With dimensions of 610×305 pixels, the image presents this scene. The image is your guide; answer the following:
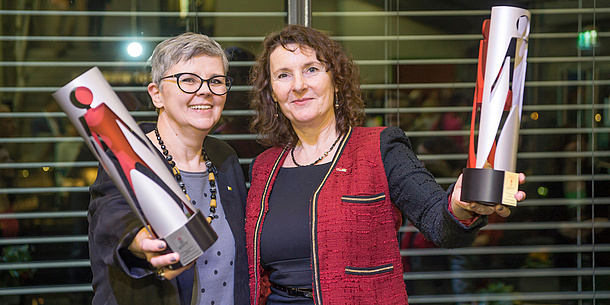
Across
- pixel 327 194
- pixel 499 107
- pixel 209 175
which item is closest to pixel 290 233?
pixel 327 194

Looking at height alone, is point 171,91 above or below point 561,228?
above

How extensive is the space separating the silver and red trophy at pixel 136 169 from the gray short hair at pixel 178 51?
0.54 m

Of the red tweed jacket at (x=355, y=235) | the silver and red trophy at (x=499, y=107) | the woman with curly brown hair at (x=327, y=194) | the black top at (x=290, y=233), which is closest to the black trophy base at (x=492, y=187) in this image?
the silver and red trophy at (x=499, y=107)

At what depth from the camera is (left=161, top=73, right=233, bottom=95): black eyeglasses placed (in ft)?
5.54

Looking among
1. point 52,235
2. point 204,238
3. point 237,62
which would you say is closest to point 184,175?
point 204,238

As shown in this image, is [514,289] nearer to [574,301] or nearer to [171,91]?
[574,301]

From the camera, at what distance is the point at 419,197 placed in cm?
146

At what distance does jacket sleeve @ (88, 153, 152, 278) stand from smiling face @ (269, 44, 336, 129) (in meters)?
0.68

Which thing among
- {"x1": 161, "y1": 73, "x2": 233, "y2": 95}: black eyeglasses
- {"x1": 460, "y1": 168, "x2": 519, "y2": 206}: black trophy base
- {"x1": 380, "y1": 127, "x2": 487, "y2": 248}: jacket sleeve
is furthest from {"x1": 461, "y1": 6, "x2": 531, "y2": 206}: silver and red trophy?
{"x1": 161, "y1": 73, "x2": 233, "y2": 95}: black eyeglasses

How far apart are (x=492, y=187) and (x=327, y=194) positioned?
694 millimetres

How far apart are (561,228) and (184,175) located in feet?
7.82

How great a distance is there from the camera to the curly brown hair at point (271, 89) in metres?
1.81

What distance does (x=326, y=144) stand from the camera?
1842mm

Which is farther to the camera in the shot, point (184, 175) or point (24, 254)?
point (24, 254)
